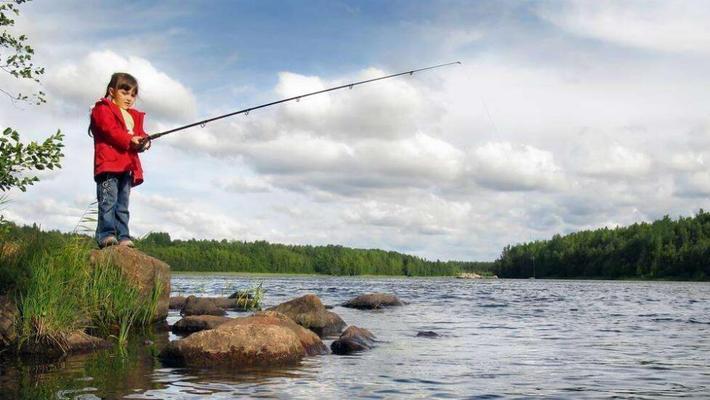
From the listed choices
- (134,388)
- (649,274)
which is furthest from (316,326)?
(649,274)

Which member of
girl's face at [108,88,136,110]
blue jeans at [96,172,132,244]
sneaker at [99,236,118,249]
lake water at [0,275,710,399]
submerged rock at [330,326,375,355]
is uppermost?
girl's face at [108,88,136,110]

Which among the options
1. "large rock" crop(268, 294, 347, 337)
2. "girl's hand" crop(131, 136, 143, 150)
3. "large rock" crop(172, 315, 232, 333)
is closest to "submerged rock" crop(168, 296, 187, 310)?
"large rock" crop(268, 294, 347, 337)

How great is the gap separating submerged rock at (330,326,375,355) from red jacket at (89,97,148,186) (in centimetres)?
377

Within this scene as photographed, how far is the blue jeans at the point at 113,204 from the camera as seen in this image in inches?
376

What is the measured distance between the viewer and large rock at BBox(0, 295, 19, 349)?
7.94 metres

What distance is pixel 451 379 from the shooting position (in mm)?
7648

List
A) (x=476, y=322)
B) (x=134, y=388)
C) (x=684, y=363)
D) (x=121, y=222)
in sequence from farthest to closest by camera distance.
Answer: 1. (x=476, y=322)
2. (x=121, y=222)
3. (x=684, y=363)
4. (x=134, y=388)

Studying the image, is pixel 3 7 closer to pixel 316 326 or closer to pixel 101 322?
pixel 101 322

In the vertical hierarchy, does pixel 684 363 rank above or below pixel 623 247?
below

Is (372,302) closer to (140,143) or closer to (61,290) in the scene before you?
(140,143)

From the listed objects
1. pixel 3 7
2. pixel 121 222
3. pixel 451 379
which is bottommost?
pixel 451 379

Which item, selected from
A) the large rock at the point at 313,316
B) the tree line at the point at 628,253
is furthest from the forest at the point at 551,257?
the large rock at the point at 313,316

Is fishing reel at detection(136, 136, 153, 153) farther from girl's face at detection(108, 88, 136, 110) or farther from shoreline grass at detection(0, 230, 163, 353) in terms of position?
shoreline grass at detection(0, 230, 163, 353)

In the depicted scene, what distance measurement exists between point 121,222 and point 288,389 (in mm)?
4616
